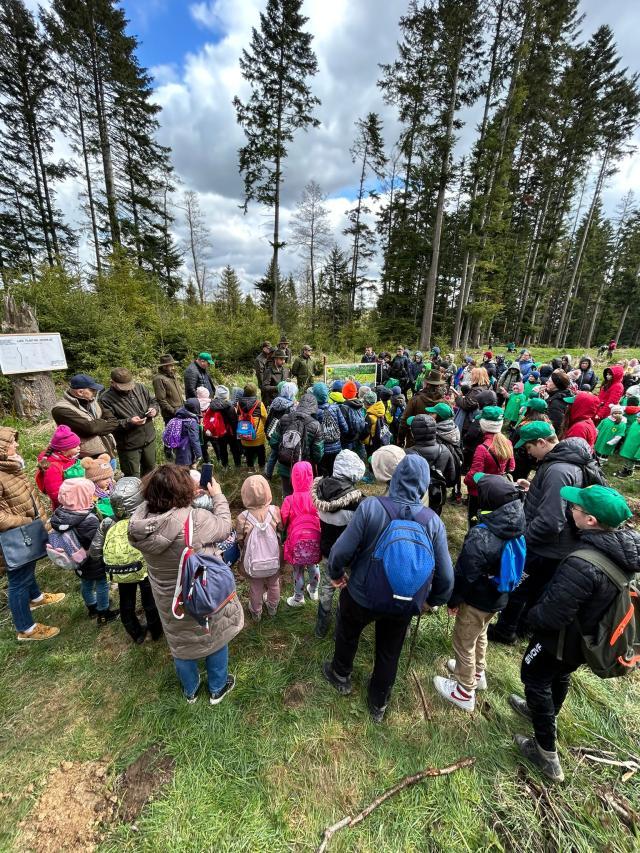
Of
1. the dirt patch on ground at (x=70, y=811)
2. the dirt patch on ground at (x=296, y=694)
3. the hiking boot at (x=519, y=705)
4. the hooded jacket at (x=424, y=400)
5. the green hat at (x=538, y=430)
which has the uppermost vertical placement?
the green hat at (x=538, y=430)

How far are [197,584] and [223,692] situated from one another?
1.32 metres

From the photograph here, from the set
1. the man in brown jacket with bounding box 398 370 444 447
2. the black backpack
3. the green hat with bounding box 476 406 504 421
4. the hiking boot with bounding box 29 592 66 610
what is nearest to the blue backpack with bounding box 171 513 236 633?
the black backpack

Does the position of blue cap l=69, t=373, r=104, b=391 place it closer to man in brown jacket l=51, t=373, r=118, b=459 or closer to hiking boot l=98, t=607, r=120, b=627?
man in brown jacket l=51, t=373, r=118, b=459

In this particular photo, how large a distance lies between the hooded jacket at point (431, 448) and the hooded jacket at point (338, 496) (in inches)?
35.9

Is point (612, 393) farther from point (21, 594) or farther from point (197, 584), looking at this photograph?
point (21, 594)

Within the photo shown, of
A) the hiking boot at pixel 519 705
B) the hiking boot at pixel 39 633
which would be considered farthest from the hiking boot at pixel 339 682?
the hiking boot at pixel 39 633

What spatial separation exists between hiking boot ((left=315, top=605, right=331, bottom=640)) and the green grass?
8 centimetres

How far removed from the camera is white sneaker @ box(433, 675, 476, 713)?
265 cm

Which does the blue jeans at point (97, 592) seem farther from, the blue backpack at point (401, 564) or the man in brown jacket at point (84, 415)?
the blue backpack at point (401, 564)

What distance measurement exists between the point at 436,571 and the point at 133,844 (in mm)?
2402

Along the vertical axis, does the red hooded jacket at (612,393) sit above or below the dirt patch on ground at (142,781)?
above

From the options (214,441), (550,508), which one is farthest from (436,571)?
(214,441)

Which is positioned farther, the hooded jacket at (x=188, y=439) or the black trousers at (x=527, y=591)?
the hooded jacket at (x=188, y=439)

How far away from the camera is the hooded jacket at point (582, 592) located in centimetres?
185
